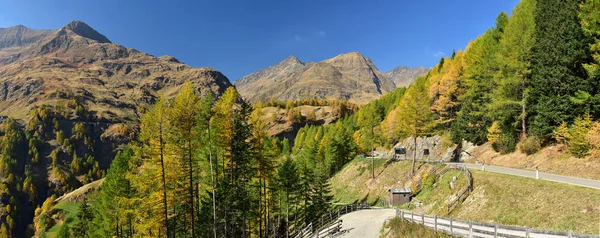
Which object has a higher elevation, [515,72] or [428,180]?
[515,72]

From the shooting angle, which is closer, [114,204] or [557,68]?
[557,68]

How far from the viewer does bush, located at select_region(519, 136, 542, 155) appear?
31.8 metres

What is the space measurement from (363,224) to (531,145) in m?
20.1

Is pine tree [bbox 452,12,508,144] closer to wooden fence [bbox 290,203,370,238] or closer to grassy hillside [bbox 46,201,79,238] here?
wooden fence [bbox 290,203,370,238]

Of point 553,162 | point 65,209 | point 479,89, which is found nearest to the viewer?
point 553,162

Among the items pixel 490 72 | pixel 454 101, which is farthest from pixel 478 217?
pixel 454 101

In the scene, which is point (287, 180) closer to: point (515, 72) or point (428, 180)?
point (428, 180)

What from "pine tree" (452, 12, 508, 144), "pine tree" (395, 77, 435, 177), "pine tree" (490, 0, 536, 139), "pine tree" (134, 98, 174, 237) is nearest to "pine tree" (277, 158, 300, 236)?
"pine tree" (395, 77, 435, 177)

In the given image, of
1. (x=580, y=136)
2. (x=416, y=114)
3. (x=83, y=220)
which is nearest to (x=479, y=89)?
(x=416, y=114)

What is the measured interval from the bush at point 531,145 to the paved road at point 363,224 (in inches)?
663

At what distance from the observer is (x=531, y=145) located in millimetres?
32156

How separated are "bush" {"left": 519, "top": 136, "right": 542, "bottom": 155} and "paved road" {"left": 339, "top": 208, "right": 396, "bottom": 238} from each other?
55.3 feet

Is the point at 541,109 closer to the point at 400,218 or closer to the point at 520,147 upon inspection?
the point at 520,147

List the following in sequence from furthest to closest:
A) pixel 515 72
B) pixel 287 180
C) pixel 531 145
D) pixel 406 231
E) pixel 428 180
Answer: pixel 287 180
pixel 428 180
pixel 515 72
pixel 531 145
pixel 406 231
